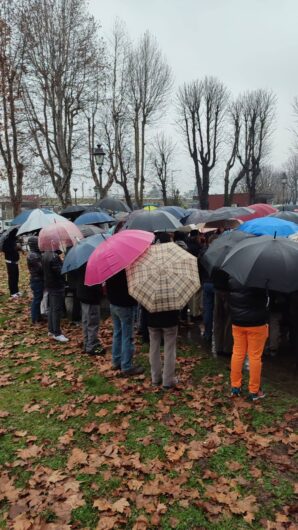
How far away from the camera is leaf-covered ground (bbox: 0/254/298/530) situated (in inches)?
126

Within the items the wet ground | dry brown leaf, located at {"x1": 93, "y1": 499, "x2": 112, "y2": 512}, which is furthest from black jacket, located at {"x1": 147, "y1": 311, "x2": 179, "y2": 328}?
dry brown leaf, located at {"x1": 93, "y1": 499, "x2": 112, "y2": 512}

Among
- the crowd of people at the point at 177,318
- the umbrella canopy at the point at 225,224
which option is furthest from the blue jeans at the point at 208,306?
the umbrella canopy at the point at 225,224

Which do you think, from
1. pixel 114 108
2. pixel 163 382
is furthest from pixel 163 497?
pixel 114 108

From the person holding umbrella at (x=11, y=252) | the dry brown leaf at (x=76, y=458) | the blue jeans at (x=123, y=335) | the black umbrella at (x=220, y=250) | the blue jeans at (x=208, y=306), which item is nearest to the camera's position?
the dry brown leaf at (x=76, y=458)

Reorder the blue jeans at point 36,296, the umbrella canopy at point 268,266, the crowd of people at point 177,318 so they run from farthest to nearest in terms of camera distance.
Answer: the blue jeans at point 36,296 → the crowd of people at point 177,318 → the umbrella canopy at point 268,266

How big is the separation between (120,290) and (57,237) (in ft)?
7.64

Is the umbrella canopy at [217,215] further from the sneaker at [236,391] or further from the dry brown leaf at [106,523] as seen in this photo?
the dry brown leaf at [106,523]

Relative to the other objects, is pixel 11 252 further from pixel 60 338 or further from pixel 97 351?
pixel 97 351

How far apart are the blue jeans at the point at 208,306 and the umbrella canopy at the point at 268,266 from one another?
194 centimetres

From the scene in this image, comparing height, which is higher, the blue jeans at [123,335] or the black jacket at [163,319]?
the black jacket at [163,319]

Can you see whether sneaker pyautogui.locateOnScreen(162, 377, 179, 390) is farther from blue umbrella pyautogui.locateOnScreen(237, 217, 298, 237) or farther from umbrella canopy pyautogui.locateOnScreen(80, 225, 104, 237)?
umbrella canopy pyautogui.locateOnScreen(80, 225, 104, 237)

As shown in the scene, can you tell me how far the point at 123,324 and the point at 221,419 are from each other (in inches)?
70.3

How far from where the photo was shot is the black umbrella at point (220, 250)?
564 centimetres

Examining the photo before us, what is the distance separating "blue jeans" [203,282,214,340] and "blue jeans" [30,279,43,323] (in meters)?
3.36
